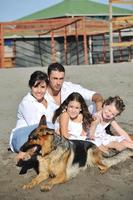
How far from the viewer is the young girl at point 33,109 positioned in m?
5.54

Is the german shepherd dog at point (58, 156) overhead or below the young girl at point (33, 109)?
below

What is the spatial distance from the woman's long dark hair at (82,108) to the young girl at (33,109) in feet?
0.51

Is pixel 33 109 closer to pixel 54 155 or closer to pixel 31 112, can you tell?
pixel 31 112

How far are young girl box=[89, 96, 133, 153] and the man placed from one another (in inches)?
7.9

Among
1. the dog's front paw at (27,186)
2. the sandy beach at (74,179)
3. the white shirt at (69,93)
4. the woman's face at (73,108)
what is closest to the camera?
the sandy beach at (74,179)

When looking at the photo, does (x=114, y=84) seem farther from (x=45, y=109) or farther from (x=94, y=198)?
(x=94, y=198)

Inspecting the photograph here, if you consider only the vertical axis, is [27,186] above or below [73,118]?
below

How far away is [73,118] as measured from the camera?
566 centimetres

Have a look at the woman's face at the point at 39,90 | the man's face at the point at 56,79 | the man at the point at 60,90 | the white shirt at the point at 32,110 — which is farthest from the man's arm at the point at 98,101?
the woman's face at the point at 39,90

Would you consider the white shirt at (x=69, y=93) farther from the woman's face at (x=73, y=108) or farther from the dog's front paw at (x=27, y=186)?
the dog's front paw at (x=27, y=186)

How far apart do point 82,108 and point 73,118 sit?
0.56 ft

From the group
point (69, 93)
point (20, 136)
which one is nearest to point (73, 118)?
point (69, 93)

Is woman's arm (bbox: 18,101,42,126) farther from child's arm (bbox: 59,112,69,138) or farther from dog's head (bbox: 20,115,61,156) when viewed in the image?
dog's head (bbox: 20,115,61,156)

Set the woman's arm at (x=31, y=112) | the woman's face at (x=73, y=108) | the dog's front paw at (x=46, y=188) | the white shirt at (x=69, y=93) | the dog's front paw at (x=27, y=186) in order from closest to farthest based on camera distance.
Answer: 1. the dog's front paw at (x=46, y=188)
2. the dog's front paw at (x=27, y=186)
3. the woman's face at (x=73, y=108)
4. the woman's arm at (x=31, y=112)
5. the white shirt at (x=69, y=93)
